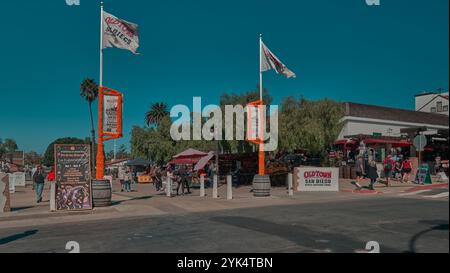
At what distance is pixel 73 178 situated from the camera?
14.6 meters

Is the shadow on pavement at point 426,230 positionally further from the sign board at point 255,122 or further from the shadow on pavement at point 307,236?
the sign board at point 255,122

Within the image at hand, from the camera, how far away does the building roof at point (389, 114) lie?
4512 cm

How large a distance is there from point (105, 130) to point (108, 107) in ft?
2.94

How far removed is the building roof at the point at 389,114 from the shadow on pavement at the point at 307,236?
35104 mm

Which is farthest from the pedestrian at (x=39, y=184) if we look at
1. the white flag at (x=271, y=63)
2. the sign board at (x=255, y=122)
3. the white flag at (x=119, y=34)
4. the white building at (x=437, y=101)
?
the white building at (x=437, y=101)

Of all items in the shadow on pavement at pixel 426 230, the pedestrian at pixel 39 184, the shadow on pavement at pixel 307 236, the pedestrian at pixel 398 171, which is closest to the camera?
the shadow on pavement at pixel 307 236

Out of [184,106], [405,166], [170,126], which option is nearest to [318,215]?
[405,166]

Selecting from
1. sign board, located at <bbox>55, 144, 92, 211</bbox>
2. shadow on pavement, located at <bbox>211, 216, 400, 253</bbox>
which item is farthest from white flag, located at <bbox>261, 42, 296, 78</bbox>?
shadow on pavement, located at <bbox>211, 216, 400, 253</bbox>

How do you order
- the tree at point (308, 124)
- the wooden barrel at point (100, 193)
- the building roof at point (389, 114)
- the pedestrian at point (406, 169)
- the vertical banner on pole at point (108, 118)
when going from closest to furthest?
1. the wooden barrel at point (100, 193)
2. the vertical banner on pole at point (108, 118)
3. the pedestrian at point (406, 169)
4. the tree at point (308, 124)
5. the building roof at point (389, 114)

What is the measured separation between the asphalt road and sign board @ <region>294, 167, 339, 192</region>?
330 inches

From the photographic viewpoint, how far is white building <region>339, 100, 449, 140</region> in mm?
44062

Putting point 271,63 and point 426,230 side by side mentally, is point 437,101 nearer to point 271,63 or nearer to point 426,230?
point 271,63

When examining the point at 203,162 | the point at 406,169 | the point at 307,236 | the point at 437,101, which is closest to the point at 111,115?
the point at 307,236
